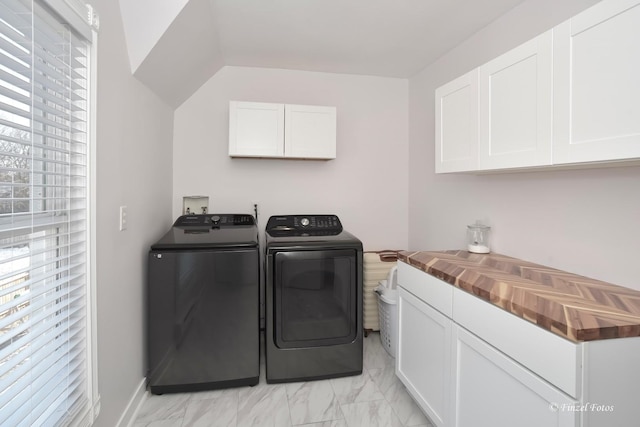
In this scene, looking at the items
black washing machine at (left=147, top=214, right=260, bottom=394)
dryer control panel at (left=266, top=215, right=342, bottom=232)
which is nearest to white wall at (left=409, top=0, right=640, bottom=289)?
dryer control panel at (left=266, top=215, right=342, bottom=232)

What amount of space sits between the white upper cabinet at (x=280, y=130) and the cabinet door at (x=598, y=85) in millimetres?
1630

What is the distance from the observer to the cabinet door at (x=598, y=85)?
1.00 m

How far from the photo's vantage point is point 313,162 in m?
2.88

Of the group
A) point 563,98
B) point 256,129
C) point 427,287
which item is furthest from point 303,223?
point 563,98

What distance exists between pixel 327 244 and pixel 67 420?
1.47m

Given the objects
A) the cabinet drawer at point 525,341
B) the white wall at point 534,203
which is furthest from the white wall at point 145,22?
the cabinet drawer at point 525,341

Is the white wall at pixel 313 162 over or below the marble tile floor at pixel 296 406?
over

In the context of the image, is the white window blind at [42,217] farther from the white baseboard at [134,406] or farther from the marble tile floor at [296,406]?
the marble tile floor at [296,406]

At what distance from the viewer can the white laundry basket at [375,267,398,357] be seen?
2389 mm

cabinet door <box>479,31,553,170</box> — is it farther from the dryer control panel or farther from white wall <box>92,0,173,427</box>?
white wall <box>92,0,173,427</box>

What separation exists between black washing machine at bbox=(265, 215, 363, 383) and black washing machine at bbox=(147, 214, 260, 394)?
0.12 m

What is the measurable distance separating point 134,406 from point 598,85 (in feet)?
8.79

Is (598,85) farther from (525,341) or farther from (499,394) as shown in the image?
(499,394)

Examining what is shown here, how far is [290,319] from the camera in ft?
6.72
